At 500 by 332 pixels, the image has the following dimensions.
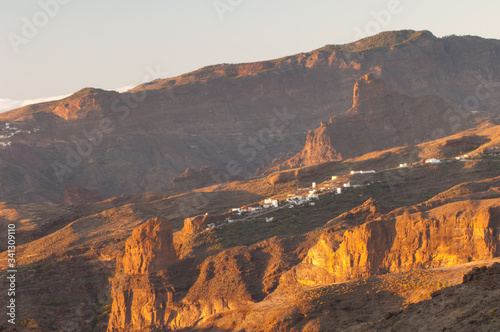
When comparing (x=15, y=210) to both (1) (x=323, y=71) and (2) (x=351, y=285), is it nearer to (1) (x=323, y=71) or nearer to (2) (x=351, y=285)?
(2) (x=351, y=285)

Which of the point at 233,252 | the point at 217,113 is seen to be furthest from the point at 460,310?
the point at 217,113

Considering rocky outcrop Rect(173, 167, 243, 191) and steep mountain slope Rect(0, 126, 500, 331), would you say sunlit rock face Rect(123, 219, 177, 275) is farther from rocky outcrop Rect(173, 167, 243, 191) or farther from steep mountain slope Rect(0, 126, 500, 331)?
rocky outcrop Rect(173, 167, 243, 191)

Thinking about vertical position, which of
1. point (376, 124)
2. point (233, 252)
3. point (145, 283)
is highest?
point (376, 124)

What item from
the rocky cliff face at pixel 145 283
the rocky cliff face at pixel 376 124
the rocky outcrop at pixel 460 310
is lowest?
the rocky cliff face at pixel 145 283

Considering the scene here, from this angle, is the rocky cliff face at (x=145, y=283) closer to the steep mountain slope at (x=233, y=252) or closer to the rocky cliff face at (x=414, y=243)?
the steep mountain slope at (x=233, y=252)

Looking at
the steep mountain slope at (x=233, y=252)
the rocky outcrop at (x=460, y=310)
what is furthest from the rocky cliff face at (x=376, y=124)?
the rocky outcrop at (x=460, y=310)

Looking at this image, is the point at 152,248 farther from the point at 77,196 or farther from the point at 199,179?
the point at 77,196

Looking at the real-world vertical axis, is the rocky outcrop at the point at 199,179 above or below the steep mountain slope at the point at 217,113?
below

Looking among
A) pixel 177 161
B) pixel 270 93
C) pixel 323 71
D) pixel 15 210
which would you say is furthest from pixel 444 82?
pixel 15 210
